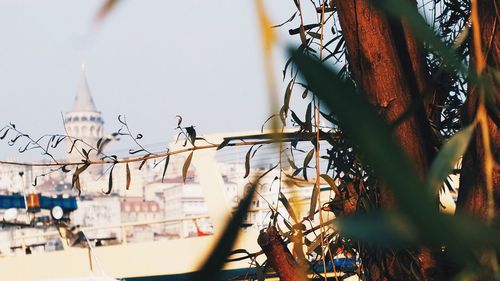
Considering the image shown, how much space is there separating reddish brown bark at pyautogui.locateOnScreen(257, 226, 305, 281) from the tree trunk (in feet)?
0.40

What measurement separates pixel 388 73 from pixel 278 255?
0.77 ft

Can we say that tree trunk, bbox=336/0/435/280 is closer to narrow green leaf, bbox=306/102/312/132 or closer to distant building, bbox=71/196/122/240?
narrow green leaf, bbox=306/102/312/132

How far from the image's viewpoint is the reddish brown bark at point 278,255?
1056 mm

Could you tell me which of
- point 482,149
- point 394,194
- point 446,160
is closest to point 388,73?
point 482,149

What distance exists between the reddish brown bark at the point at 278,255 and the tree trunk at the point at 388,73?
12 cm

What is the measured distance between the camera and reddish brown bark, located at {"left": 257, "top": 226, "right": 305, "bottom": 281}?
1.06 meters

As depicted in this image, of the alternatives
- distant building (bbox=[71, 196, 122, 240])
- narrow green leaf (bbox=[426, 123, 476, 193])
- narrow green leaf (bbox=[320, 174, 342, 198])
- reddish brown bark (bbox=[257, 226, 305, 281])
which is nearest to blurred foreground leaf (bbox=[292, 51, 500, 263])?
narrow green leaf (bbox=[426, 123, 476, 193])

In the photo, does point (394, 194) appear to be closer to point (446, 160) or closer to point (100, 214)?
point (446, 160)

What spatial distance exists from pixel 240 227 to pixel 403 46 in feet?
2.41

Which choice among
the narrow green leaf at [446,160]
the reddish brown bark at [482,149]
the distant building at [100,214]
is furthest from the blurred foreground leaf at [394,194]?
the distant building at [100,214]

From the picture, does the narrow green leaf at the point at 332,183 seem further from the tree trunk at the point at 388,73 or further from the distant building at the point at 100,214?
the distant building at the point at 100,214

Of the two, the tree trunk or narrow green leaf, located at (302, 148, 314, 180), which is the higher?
the tree trunk

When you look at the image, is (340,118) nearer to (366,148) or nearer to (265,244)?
(366,148)

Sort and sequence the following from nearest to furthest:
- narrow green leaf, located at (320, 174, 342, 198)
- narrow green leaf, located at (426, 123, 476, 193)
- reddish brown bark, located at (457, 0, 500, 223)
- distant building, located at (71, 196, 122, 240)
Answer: narrow green leaf, located at (426, 123, 476, 193) < reddish brown bark, located at (457, 0, 500, 223) < narrow green leaf, located at (320, 174, 342, 198) < distant building, located at (71, 196, 122, 240)
